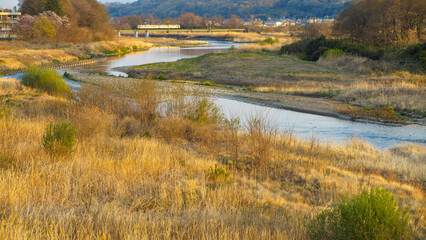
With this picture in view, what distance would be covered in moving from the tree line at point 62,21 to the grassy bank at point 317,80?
2927 cm

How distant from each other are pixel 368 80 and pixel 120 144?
26451 mm

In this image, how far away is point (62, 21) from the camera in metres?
74.4

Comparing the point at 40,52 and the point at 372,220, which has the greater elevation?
the point at 372,220

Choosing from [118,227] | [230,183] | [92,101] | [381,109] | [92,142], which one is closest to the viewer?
[118,227]

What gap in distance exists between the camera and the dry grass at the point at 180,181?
5863mm

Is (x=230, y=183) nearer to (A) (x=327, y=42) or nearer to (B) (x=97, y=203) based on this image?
(B) (x=97, y=203)

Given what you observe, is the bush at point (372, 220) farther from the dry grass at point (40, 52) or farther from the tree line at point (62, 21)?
the tree line at point (62, 21)

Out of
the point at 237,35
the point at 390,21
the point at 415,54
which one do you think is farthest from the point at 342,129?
the point at 237,35

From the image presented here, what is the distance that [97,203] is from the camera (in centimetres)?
679

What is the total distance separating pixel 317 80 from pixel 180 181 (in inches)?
1127

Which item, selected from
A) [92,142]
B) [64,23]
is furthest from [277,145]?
[64,23]

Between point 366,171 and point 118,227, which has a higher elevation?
point 118,227

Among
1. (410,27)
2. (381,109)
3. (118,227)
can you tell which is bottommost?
(381,109)

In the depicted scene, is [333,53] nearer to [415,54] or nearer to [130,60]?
[415,54]
